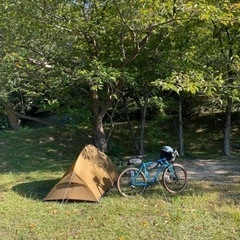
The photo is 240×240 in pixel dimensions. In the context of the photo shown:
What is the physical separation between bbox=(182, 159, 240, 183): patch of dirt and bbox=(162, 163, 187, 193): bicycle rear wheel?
1.03 m

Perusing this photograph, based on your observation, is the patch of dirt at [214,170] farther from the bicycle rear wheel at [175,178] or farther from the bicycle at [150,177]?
the bicycle at [150,177]

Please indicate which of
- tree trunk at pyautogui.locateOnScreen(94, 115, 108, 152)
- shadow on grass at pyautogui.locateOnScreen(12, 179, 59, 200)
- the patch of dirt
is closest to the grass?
shadow on grass at pyautogui.locateOnScreen(12, 179, 59, 200)

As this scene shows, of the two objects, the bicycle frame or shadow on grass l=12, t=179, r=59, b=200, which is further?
shadow on grass l=12, t=179, r=59, b=200

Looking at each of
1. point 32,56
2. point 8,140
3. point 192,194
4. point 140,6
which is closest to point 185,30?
point 140,6

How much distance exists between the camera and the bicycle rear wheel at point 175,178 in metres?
6.19

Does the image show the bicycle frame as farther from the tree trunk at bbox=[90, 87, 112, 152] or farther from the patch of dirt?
the tree trunk at bbox=[90, 87, 112, 152]

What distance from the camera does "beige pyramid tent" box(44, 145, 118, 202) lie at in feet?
19.1

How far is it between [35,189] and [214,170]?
14.0ft

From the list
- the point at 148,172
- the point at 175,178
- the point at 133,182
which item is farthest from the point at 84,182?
the point at 175,178

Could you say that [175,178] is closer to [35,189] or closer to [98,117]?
[35,189]

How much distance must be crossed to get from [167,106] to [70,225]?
675cm

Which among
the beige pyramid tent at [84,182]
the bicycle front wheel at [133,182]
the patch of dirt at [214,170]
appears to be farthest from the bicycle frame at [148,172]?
the patch of dirt at [214,170]

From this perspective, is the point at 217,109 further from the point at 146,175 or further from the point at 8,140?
the point at 146,175

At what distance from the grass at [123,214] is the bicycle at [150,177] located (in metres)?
0.16
